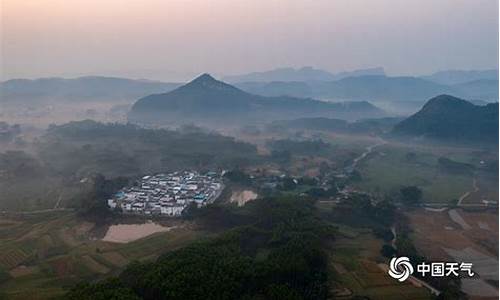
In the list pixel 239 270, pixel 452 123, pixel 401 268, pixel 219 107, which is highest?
pixel 452 123

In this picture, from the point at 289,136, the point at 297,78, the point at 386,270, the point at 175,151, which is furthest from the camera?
the point at 297,78

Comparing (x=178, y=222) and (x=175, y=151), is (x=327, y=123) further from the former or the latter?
(x=178, y=222)

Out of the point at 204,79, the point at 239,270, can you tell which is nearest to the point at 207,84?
the point at 204,79

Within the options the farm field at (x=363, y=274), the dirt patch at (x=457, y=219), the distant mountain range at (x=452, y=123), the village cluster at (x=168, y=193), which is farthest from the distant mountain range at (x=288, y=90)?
the farm field at (x=363, y=274)

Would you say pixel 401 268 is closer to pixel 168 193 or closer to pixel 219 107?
pixel 168 193

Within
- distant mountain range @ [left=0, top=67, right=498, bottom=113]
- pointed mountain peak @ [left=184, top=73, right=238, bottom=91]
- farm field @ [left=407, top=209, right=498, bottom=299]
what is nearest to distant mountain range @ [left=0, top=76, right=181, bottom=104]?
distant mountain range @ [left=0, top=67, right=498, bottom=113]

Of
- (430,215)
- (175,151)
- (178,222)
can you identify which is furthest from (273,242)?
(175,151)
